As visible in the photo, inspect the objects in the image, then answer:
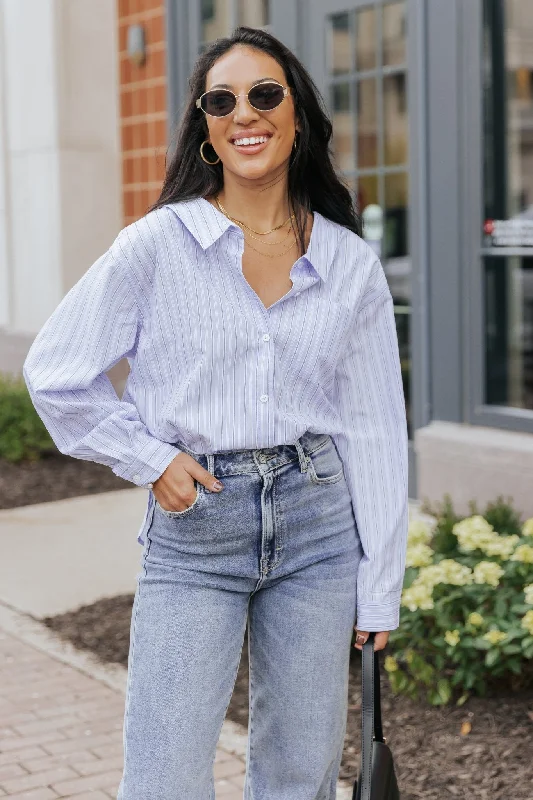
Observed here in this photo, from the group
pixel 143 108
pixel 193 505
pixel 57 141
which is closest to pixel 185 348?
pixel 193 505

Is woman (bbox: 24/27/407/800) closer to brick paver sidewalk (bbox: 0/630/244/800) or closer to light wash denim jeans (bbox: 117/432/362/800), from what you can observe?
light wash denim jeans (bbox: 117/432/362/800)

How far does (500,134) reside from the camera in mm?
5895

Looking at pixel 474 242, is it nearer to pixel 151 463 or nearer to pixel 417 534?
pixel 417 534

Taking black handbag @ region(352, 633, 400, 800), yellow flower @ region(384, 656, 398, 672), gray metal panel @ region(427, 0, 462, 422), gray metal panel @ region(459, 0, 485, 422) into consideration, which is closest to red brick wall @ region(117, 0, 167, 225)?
gray metal panel @ region(427, 0, 462, 422)

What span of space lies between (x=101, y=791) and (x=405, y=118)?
4075 millimetres

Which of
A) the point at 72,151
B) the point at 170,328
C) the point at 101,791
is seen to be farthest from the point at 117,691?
the point at 72,151

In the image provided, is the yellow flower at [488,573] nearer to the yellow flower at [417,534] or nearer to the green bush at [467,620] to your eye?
the green bush at [467,620]

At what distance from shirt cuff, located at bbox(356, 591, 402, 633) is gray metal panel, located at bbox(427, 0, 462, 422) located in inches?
145

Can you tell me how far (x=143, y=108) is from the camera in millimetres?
8859

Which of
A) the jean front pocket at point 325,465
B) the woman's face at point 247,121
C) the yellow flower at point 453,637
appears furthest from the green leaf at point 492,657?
the woman's face at point 247,121

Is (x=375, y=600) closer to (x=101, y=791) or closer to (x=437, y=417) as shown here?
(x=101, y=791)

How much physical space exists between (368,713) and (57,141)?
297 inches

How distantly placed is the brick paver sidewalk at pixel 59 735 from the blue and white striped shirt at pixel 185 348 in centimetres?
151

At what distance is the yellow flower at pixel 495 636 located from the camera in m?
3.78
